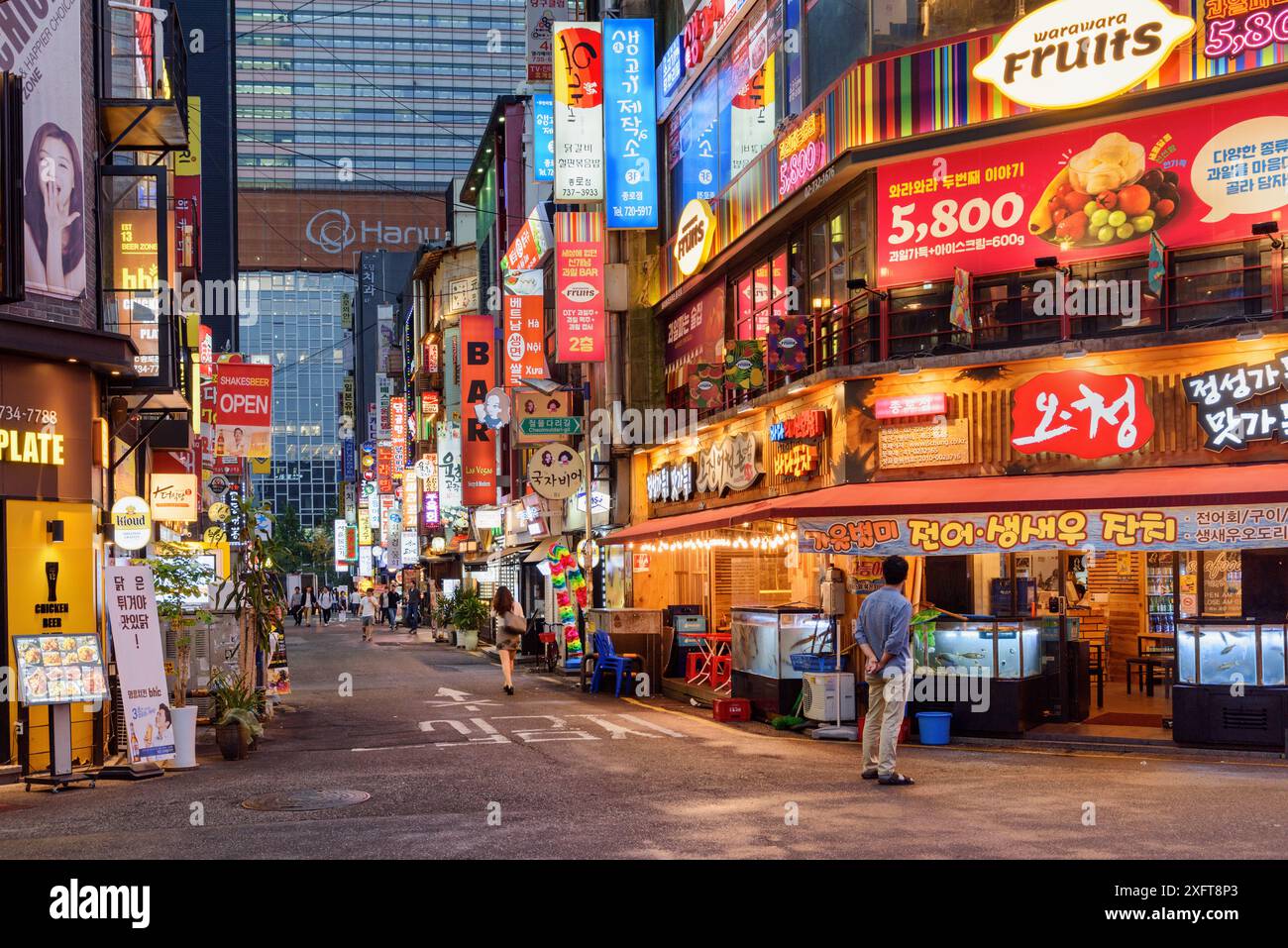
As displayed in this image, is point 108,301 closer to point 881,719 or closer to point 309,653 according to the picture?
point 881,719

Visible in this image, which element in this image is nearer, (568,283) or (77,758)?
(77,758)

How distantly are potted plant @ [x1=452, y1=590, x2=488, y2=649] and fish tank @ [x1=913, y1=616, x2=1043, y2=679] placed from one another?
28.8 m

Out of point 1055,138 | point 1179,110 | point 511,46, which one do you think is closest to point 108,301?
point 1055,138

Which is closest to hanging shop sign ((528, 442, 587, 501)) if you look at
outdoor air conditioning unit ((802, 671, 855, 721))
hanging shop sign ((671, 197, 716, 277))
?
hanging shop sign ((671, 197, 716, 277))

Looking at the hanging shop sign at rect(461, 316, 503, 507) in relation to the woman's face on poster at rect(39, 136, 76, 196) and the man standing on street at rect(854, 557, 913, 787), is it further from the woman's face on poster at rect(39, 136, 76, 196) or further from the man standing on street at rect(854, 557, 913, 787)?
the man standing on street at rect(854, 557, 913, 787)

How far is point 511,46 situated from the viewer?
17538 cm

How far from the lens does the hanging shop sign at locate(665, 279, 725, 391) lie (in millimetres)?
30547

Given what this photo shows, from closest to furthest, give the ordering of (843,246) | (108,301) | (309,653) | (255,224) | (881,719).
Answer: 1. (881,719)
2. (108,301)
3. (843,246)
4. (309,653)
5. (255,224)

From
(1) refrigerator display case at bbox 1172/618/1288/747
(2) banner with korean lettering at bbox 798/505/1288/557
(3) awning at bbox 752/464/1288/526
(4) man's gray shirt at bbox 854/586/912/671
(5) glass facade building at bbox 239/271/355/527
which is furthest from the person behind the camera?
(5) glass facade building at bbox 239/271/355/527

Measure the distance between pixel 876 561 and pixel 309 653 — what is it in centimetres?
2583

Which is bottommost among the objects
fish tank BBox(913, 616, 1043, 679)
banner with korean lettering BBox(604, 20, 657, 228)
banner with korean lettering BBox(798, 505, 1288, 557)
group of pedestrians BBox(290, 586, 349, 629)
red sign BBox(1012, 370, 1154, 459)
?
group of pedestrians BBox(290, 586, 349, 629)

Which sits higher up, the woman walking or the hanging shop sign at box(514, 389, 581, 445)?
the hanging shop sign at box(514, 389, 581, 445)

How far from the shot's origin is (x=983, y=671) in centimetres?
1734

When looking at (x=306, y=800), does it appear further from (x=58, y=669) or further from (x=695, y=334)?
(x=695, y=334)
